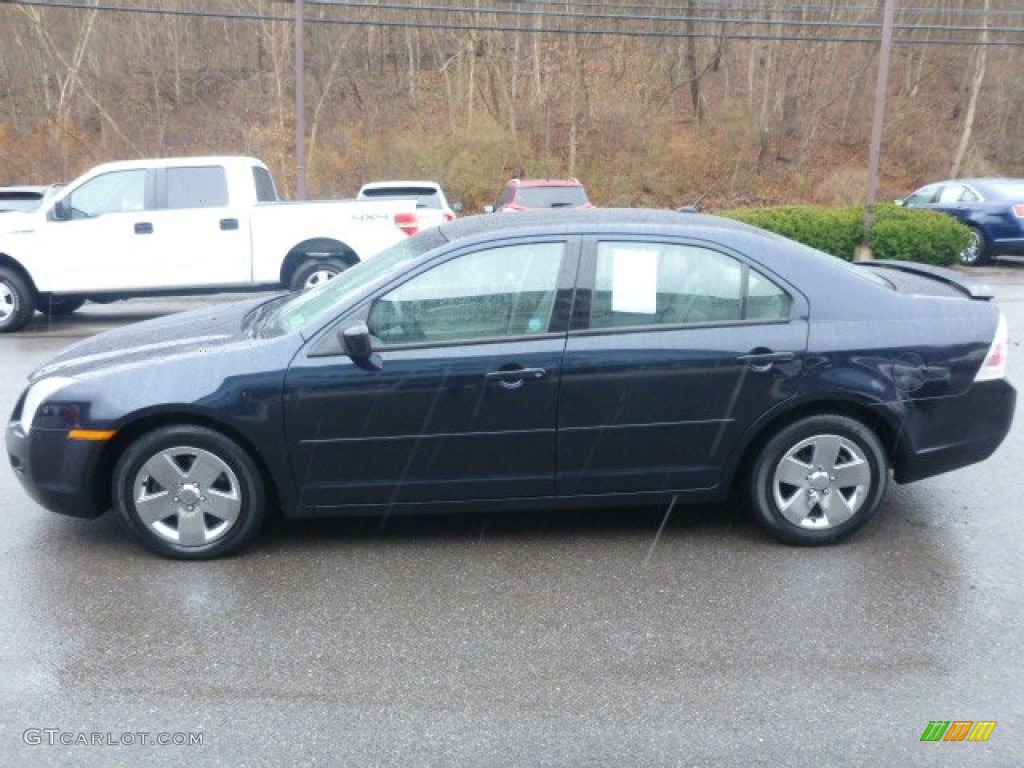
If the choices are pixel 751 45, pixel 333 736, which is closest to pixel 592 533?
pixel 333 736

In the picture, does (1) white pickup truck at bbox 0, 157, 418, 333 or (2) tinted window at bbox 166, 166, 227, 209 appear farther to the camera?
(2) tinted window at bbox 166, 166, 227, 209

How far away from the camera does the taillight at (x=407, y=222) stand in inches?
479

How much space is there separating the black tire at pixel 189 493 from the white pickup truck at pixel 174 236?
7428 mm

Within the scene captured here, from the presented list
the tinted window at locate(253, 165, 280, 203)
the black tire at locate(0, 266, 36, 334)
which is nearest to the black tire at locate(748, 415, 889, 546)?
the tinted window at locate(253, 165, 280, 203)

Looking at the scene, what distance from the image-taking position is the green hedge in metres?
17.2

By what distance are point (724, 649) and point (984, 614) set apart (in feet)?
3.89

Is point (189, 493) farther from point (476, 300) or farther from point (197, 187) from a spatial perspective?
point (197, 187)

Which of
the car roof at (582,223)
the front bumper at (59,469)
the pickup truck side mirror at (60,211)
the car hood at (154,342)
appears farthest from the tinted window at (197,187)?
the front bumper at (59,469)

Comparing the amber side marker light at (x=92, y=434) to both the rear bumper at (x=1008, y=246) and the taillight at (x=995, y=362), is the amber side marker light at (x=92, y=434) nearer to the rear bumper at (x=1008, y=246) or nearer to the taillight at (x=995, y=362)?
the taillight at (x=995, y=362)

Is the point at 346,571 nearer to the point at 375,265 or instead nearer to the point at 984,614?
the point at 375,265

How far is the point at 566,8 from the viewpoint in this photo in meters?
39.4

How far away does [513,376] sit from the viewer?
A: 15.7ft
